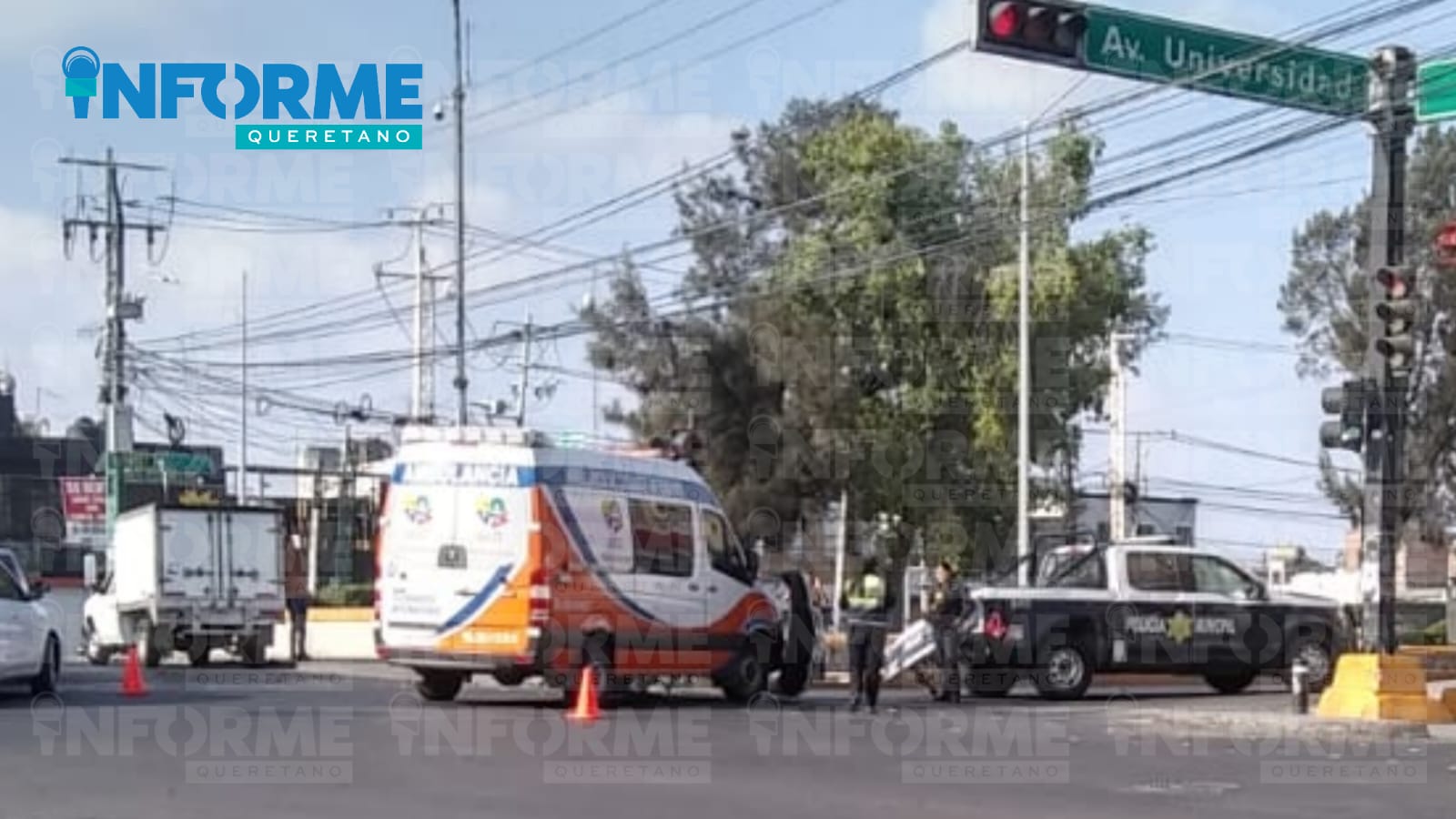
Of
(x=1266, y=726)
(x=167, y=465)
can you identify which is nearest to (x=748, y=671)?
(x=1266, y=726)

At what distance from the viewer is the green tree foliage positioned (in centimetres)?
4156

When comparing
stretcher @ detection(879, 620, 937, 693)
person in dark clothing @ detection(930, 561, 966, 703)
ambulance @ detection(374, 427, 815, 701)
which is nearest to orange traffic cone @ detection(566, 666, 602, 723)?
ambulance @ detection(374, 427, 815, 701)

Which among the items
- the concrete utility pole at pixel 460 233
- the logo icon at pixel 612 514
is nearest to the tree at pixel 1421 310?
the concrete utility pole at pixel 460 233

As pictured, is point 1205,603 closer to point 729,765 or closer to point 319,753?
point 729,765

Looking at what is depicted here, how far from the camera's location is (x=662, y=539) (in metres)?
24.0

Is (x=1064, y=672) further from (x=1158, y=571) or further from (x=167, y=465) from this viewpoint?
(x=167, y=465)

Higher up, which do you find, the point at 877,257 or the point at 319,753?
the point at 877,257

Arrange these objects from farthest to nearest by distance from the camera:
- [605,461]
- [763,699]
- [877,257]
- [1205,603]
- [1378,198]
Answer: [877,257], [1205,603], [763,699], [605,461], [1378,198]

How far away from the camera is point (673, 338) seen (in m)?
43.1

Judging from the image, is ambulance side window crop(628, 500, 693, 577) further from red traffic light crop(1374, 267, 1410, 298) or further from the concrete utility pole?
the concrete utility pole

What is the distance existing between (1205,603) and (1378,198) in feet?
23.2

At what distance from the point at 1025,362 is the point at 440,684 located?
17.0m

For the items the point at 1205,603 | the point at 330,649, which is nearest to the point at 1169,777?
the point at 1205,603

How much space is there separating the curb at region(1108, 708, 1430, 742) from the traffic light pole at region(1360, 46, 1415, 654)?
1.29 meters
